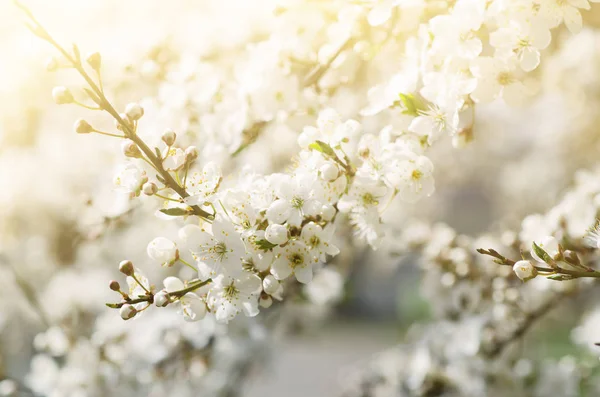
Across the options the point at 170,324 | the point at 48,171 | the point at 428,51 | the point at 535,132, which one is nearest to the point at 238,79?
the point at 428,51

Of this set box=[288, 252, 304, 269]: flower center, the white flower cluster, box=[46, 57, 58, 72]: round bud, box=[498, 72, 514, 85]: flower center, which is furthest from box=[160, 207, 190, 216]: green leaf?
box=[498, 72, 514, 85]: flower center

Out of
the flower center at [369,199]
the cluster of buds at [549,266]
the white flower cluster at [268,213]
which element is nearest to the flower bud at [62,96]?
the white flower cluster at [268,213]

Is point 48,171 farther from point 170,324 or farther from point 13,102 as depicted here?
point 170,324

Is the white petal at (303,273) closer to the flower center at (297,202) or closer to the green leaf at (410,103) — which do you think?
the flower center at (297,202)

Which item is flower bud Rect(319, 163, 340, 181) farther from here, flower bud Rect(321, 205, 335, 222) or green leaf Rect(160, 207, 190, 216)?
Result: green leaf Rect(160, 207, 190, 216)

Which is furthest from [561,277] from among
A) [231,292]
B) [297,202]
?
[231,292]

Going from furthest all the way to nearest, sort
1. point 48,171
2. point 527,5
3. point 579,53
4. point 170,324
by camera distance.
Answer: point 48,171 → point 579,53 → point 170,324 → point 527,5

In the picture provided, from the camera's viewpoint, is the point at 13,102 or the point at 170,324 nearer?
the point at 170,324
